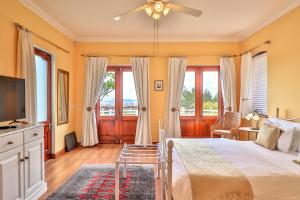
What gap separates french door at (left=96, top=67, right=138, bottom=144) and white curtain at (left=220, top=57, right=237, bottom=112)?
93.1 inches

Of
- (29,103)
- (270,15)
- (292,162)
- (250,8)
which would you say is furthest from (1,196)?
(270,15)

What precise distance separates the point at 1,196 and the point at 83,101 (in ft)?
12.8

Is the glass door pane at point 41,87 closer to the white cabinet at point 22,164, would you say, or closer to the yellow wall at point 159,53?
the yellow wall at point 159,53

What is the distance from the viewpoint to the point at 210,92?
20.0 ft

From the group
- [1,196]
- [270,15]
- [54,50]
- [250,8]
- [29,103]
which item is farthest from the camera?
[54,50]

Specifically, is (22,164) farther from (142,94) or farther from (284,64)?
(284,64)

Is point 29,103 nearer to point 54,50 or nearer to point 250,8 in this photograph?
point 54,50

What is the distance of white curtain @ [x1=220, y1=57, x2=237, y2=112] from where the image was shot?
5828 millimetres

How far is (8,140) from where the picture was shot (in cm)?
231

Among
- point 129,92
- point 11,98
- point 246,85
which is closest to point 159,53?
point 129,92

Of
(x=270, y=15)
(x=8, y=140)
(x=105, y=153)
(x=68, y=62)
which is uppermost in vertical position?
(x=270, y=15)

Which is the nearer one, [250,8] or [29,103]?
[29,103]

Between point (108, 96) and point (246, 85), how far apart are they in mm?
3507

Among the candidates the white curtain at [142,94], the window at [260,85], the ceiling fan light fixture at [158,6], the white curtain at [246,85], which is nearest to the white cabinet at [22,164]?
the ceiling fan light fixture at [158,6]
